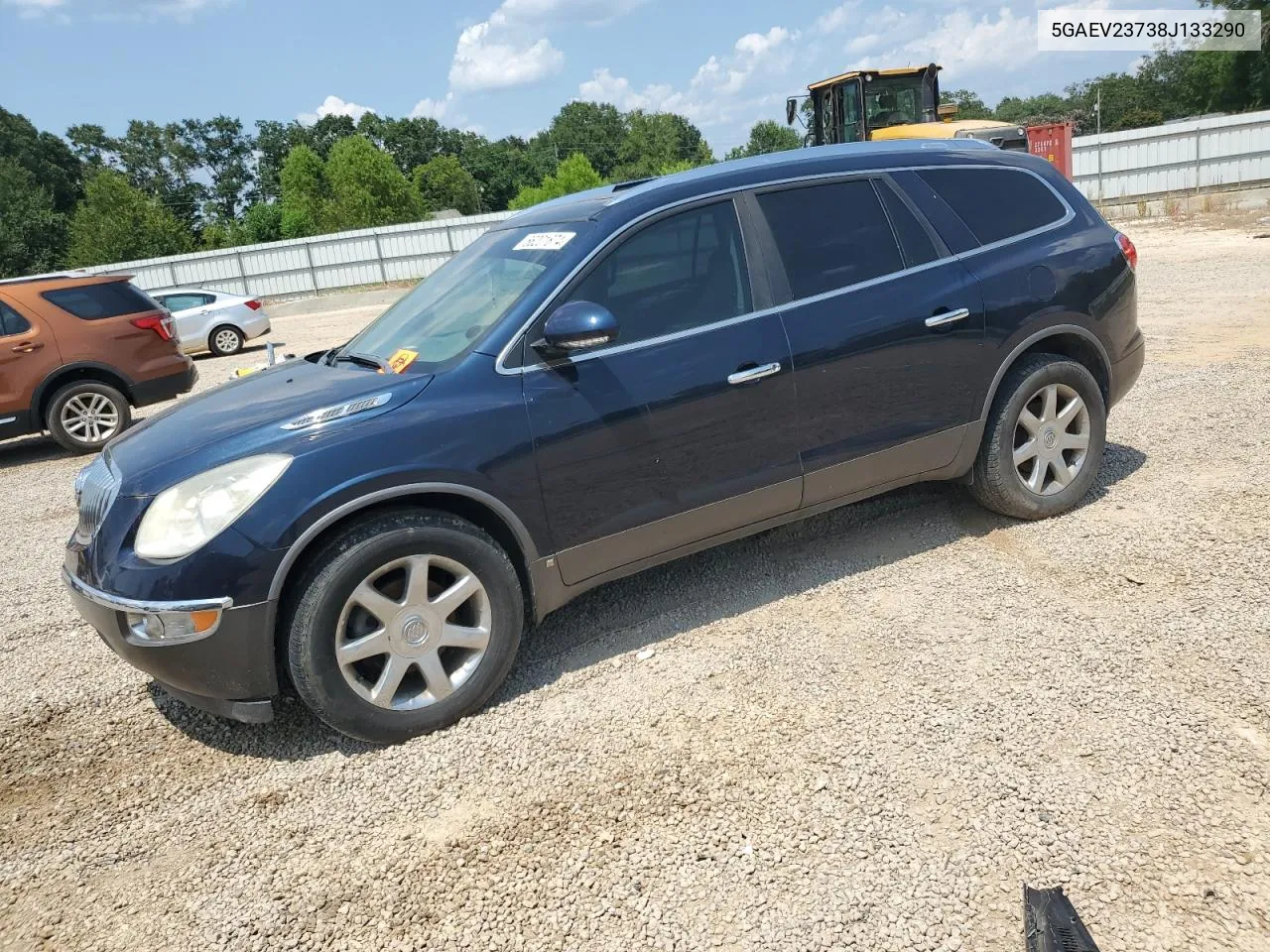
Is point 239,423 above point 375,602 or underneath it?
above

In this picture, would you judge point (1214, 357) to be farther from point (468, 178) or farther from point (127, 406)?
point (468, 178)

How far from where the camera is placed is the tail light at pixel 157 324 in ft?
32.3

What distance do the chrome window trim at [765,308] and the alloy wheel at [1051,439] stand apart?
2.69ft

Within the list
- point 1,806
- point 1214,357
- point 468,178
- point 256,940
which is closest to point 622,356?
point 256,940

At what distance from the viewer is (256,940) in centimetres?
256

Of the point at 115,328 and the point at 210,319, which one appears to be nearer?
the point at 115,328

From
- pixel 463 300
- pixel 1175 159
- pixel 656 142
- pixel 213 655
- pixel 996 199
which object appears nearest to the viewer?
pixel 213 655

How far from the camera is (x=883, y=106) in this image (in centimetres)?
1627

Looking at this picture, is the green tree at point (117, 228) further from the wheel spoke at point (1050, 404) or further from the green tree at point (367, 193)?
the wheel spoke at point (1050, 404)

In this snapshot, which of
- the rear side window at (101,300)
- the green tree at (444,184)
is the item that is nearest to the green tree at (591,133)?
the green tree at (444,184)

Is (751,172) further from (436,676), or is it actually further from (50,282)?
(50,282)

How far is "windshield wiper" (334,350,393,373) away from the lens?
382 centimetres

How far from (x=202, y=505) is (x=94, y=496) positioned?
Result: 2.10 feet

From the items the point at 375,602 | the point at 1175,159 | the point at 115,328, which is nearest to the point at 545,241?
the point at 375,602
